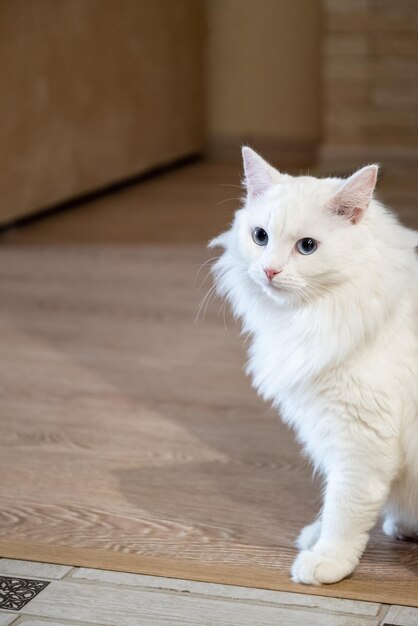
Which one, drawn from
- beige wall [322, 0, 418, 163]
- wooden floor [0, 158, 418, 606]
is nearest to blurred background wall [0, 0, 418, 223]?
beige wall [322, 0, 418, 163]

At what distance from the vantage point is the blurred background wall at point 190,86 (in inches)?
161

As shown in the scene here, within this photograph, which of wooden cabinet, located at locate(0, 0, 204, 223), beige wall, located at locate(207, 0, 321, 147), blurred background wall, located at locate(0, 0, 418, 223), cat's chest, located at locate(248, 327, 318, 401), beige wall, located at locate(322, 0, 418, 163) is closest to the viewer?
cat's chest, located at locate(248, 327, 318, 401)

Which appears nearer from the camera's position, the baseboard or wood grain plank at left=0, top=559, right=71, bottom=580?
wood grain plank at left=0, top=559, right=71, bottom=580

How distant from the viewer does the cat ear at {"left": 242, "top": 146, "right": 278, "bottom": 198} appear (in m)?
1.50

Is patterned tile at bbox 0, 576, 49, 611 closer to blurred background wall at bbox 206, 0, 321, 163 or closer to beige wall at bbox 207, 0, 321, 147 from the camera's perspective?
blurred background wall at bbox 206, 0, 321, 163

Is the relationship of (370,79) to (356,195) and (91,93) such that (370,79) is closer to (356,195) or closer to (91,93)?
(91,93)

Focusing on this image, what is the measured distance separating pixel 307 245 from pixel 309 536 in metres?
0.48

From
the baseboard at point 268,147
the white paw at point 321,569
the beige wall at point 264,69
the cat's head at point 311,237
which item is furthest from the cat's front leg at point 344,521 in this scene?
the beige wall at point 264,69

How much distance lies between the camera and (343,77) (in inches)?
209

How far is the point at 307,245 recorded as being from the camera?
1.42 meters

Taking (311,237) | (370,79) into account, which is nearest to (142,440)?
(311,237)

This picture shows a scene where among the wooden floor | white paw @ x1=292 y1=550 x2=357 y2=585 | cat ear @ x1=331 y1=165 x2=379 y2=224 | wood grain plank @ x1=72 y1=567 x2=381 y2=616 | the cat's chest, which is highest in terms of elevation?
cat ear @ x1=331 y1=165 x2=379 y2=224

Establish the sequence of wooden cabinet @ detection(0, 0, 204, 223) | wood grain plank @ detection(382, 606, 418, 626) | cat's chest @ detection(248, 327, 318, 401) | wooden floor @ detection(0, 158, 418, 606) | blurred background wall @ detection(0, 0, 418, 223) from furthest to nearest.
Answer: blurred background wall @ detection(0, 0, 418, 223)
wooden cabinet @ detection(0, 0, 204, 223)
wooden floor @ detection(0, 158, 418, 606)
cat's chest @ detection(248, 327, 318, 401)
wood grain plank @ detection(382, 606, 418, 626)

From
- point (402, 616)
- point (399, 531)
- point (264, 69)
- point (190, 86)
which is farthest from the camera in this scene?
point (264, 69)
